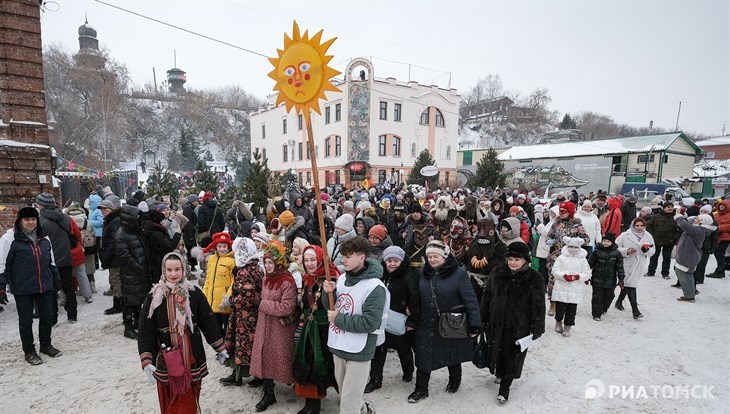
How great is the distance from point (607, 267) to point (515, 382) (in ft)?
10.4

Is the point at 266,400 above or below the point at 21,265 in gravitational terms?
below

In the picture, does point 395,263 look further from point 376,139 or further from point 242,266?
point 376,139

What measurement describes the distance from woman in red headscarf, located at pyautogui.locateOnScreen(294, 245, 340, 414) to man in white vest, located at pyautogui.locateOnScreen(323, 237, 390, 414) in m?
0.29

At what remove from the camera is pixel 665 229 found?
8.63 metres

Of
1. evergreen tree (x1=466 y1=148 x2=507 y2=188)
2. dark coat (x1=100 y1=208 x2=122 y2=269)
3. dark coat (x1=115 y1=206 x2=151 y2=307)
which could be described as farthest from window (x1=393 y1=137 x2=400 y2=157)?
dark coat (x1=115 y1=206 x2=151 y2=307)

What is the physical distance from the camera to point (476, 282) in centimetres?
482

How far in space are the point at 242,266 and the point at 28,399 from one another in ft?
8.85

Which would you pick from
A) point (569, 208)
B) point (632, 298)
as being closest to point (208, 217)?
point (569, 208)

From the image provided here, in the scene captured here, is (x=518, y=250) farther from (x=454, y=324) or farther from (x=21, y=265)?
(x=21, y=265)

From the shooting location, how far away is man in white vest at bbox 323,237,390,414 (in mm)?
2809

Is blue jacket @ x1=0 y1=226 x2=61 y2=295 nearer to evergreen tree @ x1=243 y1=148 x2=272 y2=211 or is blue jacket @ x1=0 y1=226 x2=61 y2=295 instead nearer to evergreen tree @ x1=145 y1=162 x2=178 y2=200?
evergreen tree @ x1=243 y1=148 x2=272 y2=211

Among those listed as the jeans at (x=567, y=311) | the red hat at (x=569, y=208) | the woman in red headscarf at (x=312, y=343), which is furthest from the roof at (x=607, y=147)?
the woman in red headscarf at (x=312, y=343)

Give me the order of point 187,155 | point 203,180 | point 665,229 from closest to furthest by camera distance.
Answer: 1. point 665,229
2. point 203,180
3. point 187,155

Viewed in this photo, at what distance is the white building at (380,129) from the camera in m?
33.5
